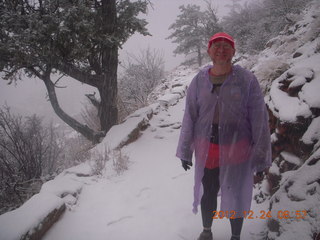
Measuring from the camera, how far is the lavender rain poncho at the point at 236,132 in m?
1.67

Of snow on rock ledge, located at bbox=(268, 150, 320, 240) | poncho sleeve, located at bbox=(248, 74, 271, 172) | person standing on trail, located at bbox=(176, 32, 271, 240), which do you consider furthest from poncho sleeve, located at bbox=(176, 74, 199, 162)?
snow on rock ledge, located at bbox=(268, 150, 320, 240)

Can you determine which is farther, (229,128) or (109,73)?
(109,73)

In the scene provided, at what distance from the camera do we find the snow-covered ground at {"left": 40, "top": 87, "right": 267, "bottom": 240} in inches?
93.0

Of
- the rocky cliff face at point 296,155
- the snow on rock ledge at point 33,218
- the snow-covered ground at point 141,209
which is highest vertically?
the rocky cliff face at point 296,155

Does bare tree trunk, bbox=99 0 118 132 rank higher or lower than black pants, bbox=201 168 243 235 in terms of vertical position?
higher

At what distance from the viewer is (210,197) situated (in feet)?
6.49

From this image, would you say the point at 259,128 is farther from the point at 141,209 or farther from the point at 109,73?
the point at 109,73

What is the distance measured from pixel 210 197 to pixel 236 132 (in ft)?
2.34

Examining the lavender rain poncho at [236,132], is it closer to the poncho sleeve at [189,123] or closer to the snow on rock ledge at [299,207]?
the poncho sleeve at [189,123]

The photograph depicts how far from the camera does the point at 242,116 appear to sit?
1.71 m

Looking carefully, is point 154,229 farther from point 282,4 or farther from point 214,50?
point 282,4

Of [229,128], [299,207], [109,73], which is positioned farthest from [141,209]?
[109,73]

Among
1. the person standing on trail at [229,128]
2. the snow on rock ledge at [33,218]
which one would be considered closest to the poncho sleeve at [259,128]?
the person standing on trail at [229,128]

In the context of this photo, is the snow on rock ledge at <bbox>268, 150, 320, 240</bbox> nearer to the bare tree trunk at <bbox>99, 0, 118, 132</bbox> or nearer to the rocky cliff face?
the rocky cliff face
